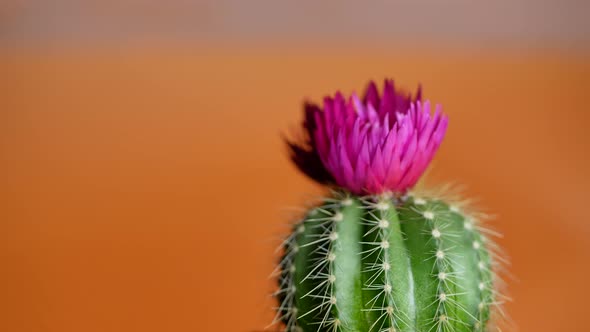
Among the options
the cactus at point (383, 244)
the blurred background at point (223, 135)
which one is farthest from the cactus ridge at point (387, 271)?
the blurred background at point (223, 135)

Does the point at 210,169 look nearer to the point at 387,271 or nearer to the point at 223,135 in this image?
the point at 223,135

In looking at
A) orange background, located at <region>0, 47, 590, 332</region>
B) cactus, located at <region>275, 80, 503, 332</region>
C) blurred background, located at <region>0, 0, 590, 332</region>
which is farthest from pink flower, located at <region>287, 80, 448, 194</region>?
orange background, located at <region>0, 47, 590, 332</region>

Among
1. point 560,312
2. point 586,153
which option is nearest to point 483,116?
point 586,153

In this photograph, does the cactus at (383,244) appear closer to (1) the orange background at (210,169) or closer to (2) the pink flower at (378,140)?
(2) the pink flower at (378,140)

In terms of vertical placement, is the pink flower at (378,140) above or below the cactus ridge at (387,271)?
above

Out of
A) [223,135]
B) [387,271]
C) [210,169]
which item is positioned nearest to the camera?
[387,271]

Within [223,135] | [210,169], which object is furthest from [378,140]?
[223,135]

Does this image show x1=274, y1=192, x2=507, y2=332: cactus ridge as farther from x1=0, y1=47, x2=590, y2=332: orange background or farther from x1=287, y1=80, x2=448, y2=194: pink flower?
x1=0, y1=47, x2=590, y2=332: orange background
